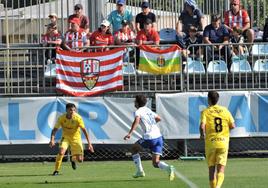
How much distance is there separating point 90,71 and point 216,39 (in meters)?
3.67

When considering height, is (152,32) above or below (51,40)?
above

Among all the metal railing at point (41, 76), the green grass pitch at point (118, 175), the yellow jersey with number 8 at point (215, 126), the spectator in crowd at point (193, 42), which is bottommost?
the green grass pitch at point (118, 175)

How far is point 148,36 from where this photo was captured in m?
23.5

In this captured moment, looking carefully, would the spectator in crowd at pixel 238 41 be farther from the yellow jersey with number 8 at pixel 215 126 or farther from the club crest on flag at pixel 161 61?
the yellow jersey with number 8 at pixel 215 126

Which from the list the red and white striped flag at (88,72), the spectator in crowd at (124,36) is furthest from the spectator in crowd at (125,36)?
the red and white striped flag at (88,72)

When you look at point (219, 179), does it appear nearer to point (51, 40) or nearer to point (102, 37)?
point (102, 37)

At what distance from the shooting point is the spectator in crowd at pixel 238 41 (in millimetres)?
23156

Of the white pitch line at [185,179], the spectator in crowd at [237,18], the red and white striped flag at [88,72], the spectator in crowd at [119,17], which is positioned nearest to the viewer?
the white pitch line at [185,179]

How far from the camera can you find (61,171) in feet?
65.8

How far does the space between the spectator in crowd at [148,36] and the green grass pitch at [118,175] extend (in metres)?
3.39


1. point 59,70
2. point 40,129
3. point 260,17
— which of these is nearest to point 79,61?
point 59,70

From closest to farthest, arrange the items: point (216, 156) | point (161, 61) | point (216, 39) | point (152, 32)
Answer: point (216, 156) < point (161, 61) < point (216, 39) < point (152, 32)

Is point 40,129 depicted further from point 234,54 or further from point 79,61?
point 234,54

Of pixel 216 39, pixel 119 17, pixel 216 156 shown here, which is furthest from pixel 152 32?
pixel 216 156
